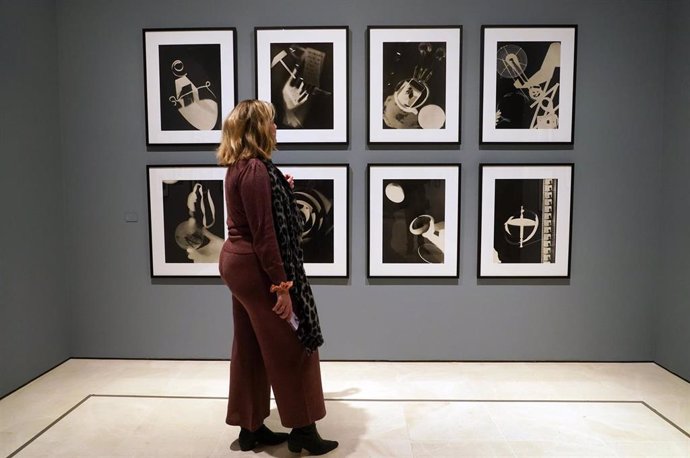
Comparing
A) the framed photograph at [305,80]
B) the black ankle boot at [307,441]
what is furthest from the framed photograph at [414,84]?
the black ankle boot at [307,441]

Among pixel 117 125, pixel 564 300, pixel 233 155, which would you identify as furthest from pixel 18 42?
pixel 564 300

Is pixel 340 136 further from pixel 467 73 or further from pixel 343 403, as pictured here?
pixel 343 403

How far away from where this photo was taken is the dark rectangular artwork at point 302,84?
363 centimetres

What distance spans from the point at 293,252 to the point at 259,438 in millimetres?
1035

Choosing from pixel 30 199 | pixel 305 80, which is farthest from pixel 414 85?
pixel 30 199

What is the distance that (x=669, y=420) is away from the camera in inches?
113

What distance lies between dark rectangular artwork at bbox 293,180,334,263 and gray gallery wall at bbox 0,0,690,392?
7.4 inches

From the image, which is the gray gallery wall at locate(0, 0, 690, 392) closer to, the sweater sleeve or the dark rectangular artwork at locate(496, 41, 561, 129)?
the dark rectangular artwork at locate(496, 41, 561, 129)

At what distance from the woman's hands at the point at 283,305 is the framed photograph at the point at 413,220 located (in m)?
1.51

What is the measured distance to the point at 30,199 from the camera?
3.45m

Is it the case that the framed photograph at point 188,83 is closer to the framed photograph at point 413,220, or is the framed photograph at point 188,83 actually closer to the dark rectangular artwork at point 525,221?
the framed photograph at point 413,220

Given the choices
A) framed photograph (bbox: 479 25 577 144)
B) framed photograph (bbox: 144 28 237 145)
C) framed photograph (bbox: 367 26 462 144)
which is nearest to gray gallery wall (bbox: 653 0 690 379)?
framed photograph (bbox: 479 25 577 144)

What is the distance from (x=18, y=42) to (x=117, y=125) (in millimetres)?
787

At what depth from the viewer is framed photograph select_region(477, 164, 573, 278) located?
369cm
